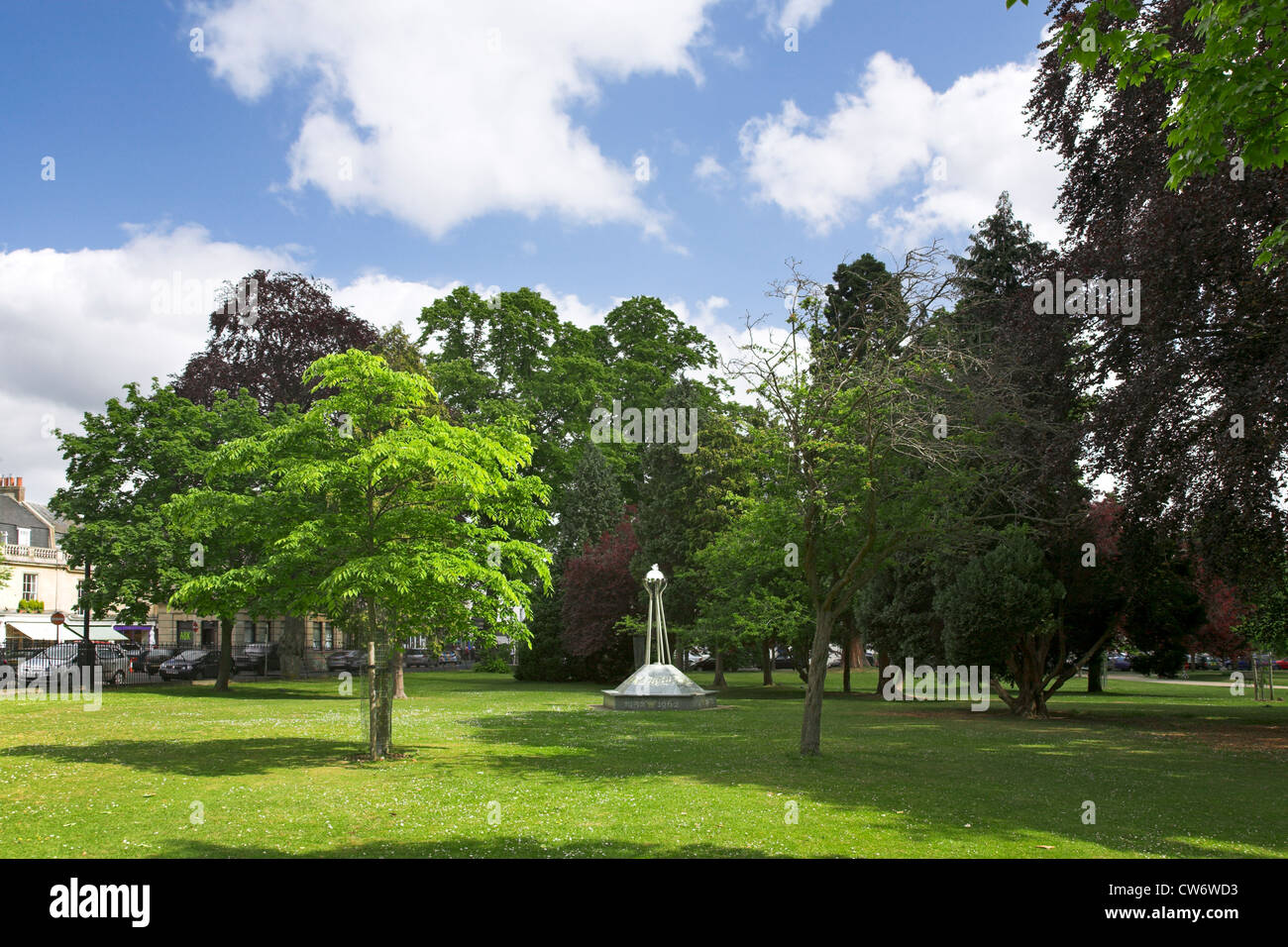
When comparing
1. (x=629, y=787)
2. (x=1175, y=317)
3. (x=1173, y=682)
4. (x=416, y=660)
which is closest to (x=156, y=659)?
(x=416, y=660)

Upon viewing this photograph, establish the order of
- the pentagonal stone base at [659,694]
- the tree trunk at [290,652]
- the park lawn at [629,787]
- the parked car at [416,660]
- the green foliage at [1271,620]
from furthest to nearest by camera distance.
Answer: the parked car at [416,660] < the tree trunk at [290,652] < the green foliage at [1271,620] < the pentagonal stone base at [659,694] < the park lawn at [629,787]

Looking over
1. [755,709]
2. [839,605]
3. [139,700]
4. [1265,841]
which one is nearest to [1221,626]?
[755,709]

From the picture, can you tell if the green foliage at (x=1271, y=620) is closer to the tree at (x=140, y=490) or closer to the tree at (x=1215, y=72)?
the tree at (x=1215, y=72)

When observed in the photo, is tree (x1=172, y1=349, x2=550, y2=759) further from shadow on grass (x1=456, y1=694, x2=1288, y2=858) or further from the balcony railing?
the balcony railing

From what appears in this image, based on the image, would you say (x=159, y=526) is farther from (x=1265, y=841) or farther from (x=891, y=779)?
(x=1265, y=841)

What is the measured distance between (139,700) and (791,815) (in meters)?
26.2

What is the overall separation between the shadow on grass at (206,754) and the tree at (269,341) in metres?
26.1

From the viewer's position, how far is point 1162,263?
17406 mm

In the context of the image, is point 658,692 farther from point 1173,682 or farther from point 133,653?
point 1173,682

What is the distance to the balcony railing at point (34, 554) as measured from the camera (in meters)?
54.8

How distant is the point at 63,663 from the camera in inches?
1580

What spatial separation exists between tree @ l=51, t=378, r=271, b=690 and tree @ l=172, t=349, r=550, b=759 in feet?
60.3

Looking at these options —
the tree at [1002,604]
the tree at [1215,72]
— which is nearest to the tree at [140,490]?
the tree at [1002,604]

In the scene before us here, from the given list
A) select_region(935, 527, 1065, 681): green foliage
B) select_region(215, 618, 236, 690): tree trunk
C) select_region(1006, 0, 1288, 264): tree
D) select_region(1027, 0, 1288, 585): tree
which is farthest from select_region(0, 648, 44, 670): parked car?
select_region(1006, 0, 1288, 264): tree
